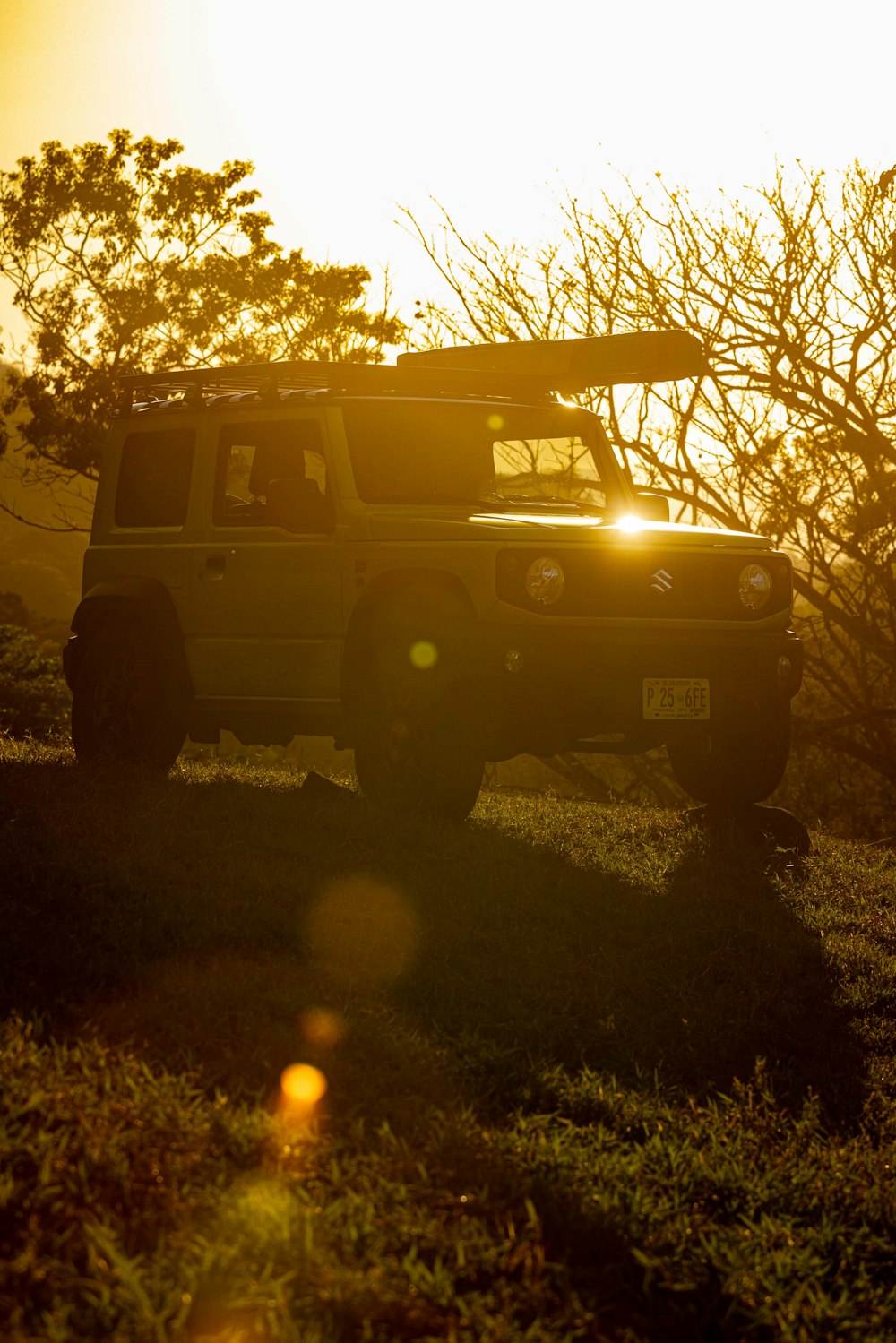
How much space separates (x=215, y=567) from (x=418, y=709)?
1.81 metres

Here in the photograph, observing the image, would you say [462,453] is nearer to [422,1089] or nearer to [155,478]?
[155,478]

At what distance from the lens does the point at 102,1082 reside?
4176 millimetres

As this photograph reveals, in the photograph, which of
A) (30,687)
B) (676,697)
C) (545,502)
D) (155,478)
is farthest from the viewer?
(30,687)

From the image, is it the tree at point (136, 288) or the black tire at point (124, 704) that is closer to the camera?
the black tire at point (124, 704)

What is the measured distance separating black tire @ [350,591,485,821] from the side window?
1074 mm

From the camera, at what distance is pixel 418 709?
7785 mm

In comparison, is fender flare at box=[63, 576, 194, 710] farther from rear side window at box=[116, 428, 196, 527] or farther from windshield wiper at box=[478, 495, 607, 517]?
windshield wiper at box=[478, 495, 607, 517]

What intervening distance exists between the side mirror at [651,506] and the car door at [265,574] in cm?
199

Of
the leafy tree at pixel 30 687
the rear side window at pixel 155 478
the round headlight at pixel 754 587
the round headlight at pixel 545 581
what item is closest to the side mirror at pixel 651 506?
the round headlight at pixel 754 587

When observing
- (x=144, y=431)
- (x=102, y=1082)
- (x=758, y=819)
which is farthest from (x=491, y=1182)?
(x=144, y=431)

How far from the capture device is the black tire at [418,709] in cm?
760

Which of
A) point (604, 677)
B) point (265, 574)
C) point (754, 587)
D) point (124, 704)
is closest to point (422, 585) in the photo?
point (604, 677)

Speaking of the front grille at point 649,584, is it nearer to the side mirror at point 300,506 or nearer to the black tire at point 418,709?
the black tire at point 418,709

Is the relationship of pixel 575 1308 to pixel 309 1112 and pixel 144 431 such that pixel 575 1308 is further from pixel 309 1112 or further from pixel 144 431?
pixel 144 431
